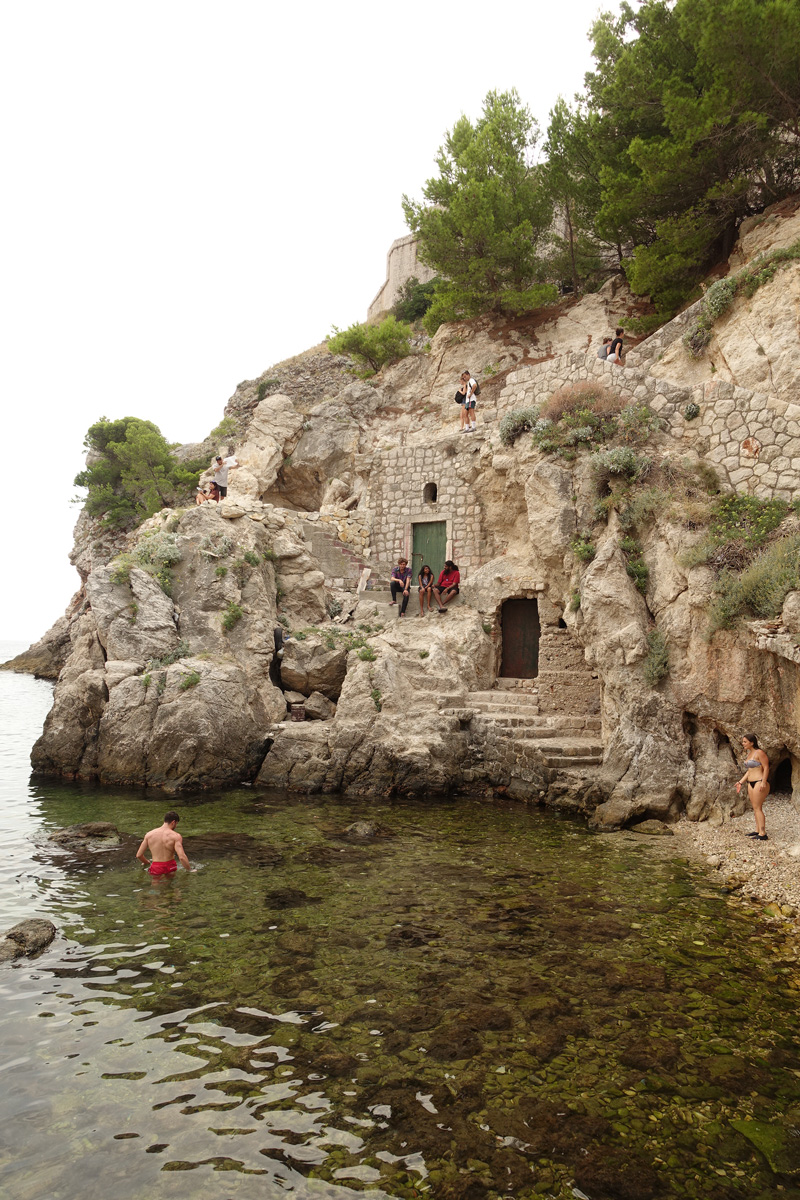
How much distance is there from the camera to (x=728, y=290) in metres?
14.7

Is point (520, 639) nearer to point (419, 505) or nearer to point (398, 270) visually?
point (419, 505)

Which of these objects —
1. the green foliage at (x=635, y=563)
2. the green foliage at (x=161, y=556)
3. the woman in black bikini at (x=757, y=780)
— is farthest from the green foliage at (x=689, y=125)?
the green foliage at (x=161, y=556)

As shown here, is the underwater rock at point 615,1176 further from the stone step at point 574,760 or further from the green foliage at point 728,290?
the green foliage at point 728,290

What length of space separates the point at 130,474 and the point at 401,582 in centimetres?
2217

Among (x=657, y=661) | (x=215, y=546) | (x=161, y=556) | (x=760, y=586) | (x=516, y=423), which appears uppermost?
(x=516, y=423)

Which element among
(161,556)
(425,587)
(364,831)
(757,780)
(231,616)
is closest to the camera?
(757,780)

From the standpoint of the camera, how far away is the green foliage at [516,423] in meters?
16.4

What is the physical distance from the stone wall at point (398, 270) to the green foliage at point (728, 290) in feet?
104

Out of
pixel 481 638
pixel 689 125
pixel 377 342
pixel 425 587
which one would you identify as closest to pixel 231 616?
pixel 425 587

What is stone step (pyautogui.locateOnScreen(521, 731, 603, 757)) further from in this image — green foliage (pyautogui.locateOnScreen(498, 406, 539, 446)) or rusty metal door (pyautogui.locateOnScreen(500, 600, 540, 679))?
green foliage (pyautogui.locateOnScreen(498, 406, 539, 446))

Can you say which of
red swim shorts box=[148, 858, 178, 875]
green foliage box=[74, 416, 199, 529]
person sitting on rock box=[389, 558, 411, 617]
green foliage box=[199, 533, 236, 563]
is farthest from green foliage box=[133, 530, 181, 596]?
green foliage box=[74, 416, 199, 529]

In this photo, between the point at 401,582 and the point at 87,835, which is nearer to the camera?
the point at 87,835

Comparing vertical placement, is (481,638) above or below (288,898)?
above

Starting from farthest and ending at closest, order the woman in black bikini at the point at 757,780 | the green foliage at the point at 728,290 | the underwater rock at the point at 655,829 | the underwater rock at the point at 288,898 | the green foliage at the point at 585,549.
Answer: the green foliage at the point at 728,290, the green foliage at the point at 585,549, the underwater rock at the point at 655,829, the woman in black bikini at the point at 757,780, the underwater rock at the point at 288,898
